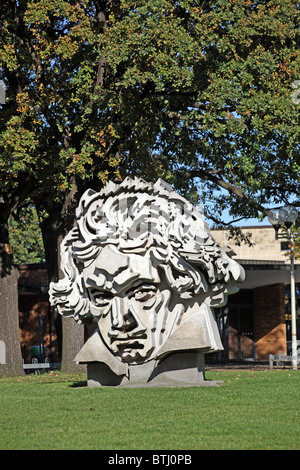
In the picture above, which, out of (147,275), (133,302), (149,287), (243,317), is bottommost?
(243,317)

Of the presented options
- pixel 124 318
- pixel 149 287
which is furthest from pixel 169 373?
pixel 149 287

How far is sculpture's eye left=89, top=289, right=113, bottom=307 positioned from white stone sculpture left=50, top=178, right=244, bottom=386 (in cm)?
2

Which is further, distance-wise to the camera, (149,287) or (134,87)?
(134,87)

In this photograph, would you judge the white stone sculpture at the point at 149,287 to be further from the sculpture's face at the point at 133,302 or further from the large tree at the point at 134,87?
the large tree at the point at 134,87

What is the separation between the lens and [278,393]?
1383cm

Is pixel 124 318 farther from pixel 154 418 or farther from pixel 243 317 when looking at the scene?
pixel 243 317

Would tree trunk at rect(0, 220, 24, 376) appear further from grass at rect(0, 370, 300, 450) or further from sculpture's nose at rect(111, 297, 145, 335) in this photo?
sculpture's nose at rect(111, 297, 145, 335)

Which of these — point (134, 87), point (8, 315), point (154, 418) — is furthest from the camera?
point (8, 315)

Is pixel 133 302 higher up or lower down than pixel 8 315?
higher up

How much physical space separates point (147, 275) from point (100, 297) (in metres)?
1.19

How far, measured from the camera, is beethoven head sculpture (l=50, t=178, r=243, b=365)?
584 inches

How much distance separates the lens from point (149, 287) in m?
15.0

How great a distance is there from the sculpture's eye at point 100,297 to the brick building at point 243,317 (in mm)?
18643

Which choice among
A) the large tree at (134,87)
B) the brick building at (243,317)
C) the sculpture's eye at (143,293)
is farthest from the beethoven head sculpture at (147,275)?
the brick building at (243,317)
